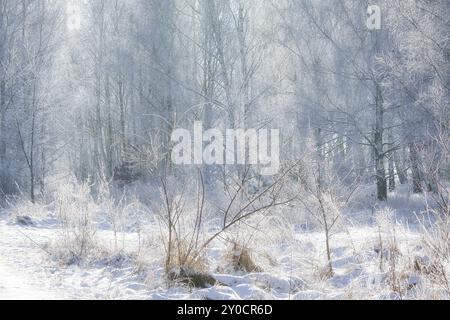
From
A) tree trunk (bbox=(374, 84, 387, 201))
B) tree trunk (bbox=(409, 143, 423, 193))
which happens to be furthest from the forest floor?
tree trunk (bbox=(374, 84, 387, 201))

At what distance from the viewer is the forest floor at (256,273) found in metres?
4.91

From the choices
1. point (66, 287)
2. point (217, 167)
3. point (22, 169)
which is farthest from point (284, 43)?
point (66, 287)

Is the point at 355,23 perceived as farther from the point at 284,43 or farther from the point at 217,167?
the point at 217,167

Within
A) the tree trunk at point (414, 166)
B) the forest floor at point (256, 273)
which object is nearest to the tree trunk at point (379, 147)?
the tree trunk at point (414, 166)

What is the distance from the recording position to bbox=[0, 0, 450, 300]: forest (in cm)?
572

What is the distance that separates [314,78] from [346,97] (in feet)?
4.30

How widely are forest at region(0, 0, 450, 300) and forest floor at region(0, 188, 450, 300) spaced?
3cm

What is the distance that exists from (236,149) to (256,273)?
11.1 m

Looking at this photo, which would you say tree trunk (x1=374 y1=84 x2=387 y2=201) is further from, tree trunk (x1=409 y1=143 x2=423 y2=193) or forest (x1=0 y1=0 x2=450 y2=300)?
tree trunk (x1=409 y1=143 x2=423 y2=193)

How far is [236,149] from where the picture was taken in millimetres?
16594

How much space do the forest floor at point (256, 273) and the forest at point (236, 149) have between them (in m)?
0.03

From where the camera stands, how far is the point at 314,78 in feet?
52.9
